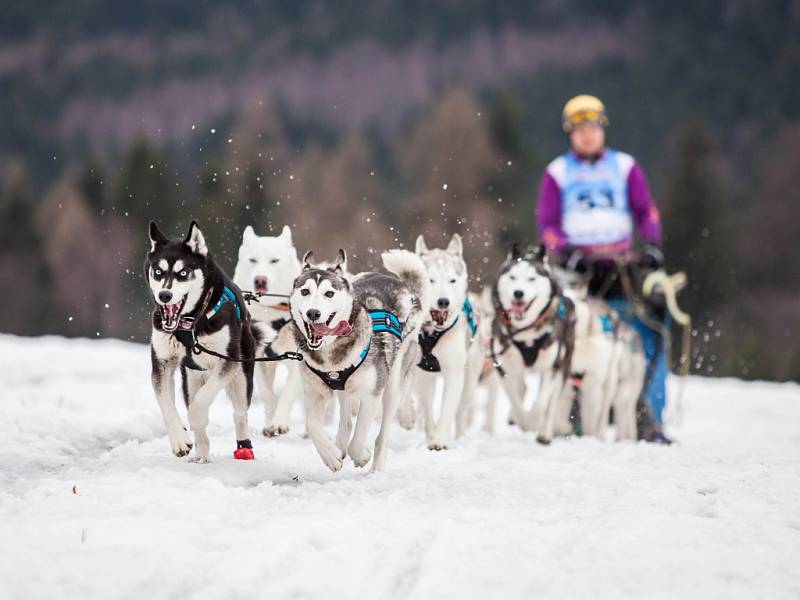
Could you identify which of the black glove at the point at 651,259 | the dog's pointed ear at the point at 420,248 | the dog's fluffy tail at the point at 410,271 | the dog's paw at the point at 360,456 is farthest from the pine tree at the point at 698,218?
the dog's paw at the point at 360,456

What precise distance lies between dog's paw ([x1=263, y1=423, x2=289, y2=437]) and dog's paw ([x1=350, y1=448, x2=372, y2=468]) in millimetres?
625

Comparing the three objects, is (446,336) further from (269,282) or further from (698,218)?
(698,218)

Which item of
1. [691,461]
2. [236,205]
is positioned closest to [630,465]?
[691,461]

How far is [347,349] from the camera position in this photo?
4180 mm

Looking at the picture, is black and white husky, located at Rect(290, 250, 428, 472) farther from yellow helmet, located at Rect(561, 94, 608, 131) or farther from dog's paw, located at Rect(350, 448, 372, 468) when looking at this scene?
yellow helmet, located at Rect(561, 94, 608, 131)

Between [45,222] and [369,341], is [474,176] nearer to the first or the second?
[45,222]

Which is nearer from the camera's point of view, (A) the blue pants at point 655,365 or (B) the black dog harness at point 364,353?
(B) the black dog harness at point 364,353

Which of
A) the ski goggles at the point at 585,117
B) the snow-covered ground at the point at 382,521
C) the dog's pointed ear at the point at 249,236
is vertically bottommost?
the snow-covered ground at the point at 382,521

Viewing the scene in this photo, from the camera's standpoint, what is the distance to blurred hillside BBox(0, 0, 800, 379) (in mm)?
25281

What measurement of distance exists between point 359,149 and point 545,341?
1076 inches

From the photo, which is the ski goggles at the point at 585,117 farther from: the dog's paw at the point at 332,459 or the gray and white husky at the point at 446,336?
the dog's paw at the point at 332,459

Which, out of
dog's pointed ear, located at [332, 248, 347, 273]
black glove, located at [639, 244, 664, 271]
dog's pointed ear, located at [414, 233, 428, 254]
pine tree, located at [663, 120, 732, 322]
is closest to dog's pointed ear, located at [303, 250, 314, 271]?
dog's pointed ear, located at [332, 248, 347, 273]

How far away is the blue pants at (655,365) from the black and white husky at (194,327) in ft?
12.9

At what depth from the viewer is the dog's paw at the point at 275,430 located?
4852mm
